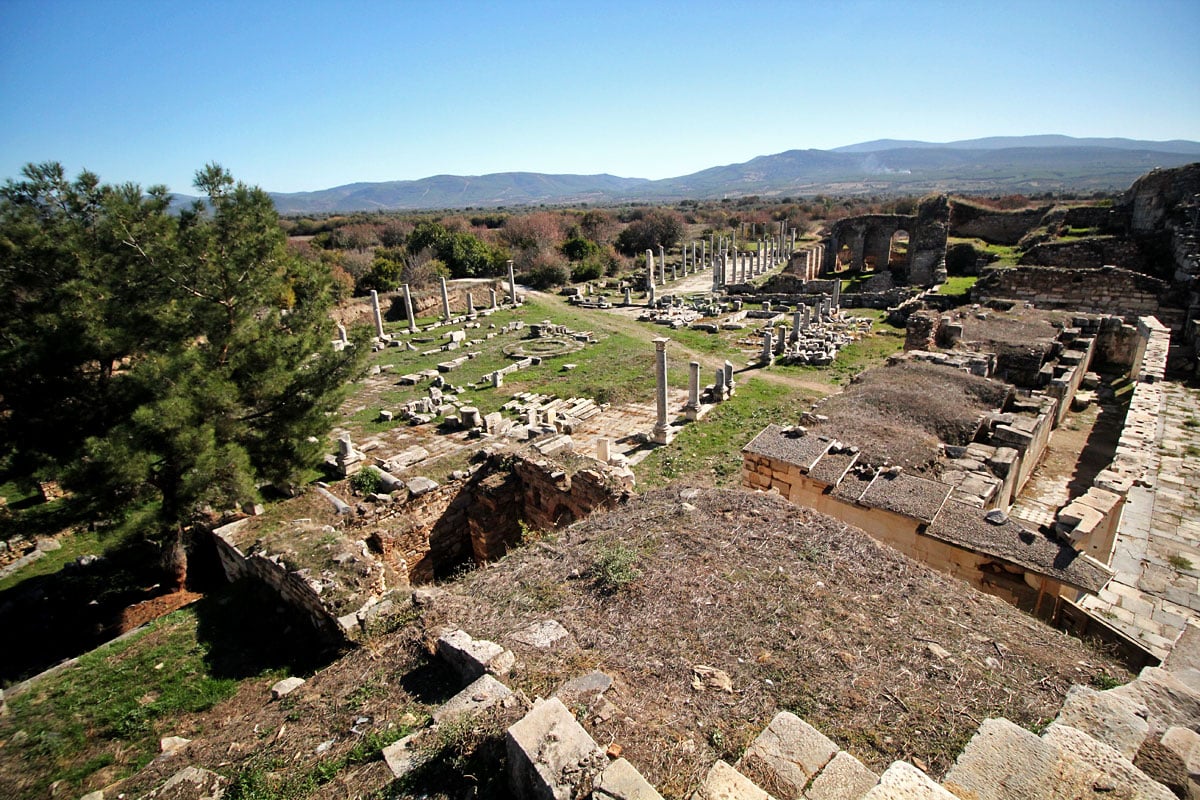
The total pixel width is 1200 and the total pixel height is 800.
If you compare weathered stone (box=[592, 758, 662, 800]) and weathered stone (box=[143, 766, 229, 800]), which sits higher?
weathered stone (box=[592, 758, 662, 800])

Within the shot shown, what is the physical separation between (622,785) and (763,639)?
207 cm

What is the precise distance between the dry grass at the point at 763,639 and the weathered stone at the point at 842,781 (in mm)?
262

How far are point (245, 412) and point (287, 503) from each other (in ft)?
6.51

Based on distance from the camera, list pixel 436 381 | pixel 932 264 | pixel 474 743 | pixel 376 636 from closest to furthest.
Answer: pixel 474 743
pixel 376 636
pixel 436 381
pixel 932 264

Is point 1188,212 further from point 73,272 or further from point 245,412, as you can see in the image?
point 73,272

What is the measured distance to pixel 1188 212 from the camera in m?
24.0

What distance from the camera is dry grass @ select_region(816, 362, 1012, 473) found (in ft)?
32.6

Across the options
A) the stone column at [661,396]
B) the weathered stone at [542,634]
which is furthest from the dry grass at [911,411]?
the weathered stone at [542,634]

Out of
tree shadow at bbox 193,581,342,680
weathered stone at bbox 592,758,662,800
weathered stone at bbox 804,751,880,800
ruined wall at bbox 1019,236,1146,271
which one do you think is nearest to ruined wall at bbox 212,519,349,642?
tree shadow at bbox 193,581,342,680

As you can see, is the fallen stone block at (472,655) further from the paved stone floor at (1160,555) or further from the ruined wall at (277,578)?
the paved stone floor at (1160,555)

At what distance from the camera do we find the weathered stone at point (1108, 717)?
382 cm

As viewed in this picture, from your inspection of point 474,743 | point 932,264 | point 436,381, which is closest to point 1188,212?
point 932,264

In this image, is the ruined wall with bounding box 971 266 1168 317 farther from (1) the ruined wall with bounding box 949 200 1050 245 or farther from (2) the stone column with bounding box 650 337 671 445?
(2) the stone column with bounding box 650 337 671 445

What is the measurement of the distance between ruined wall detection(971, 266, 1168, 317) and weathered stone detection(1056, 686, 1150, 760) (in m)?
23.6
